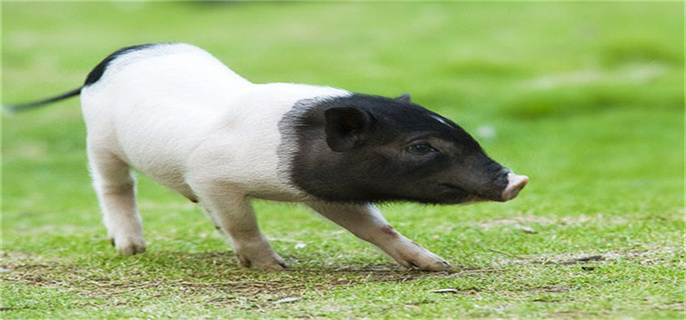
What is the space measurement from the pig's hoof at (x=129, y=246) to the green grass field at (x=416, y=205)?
0.11m

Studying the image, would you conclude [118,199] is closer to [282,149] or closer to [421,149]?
[282,149]

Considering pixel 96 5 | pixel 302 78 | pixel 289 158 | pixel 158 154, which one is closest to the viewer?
pixel 289 158

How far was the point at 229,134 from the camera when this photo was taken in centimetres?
541

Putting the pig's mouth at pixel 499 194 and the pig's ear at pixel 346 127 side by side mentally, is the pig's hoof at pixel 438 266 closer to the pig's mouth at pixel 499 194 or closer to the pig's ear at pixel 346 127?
the pig's mouth at pixel 499 194

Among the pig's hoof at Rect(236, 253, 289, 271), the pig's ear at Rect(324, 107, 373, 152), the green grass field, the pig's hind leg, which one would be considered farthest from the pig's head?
the pig's hind leg

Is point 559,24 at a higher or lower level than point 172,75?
higher

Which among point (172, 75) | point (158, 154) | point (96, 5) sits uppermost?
point (172, 75)

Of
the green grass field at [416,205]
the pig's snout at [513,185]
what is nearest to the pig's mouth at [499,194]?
the pig's snout at [513,185]

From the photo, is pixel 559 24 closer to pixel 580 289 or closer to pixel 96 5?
pixel 96 5

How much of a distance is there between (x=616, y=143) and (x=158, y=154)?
9.18m

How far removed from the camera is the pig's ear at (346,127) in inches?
199

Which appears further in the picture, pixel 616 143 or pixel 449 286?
pixel 616 143

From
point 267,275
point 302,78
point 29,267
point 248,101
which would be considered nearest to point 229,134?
point 248,101

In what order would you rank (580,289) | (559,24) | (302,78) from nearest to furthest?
(580,289), (302,78), (559,24)
